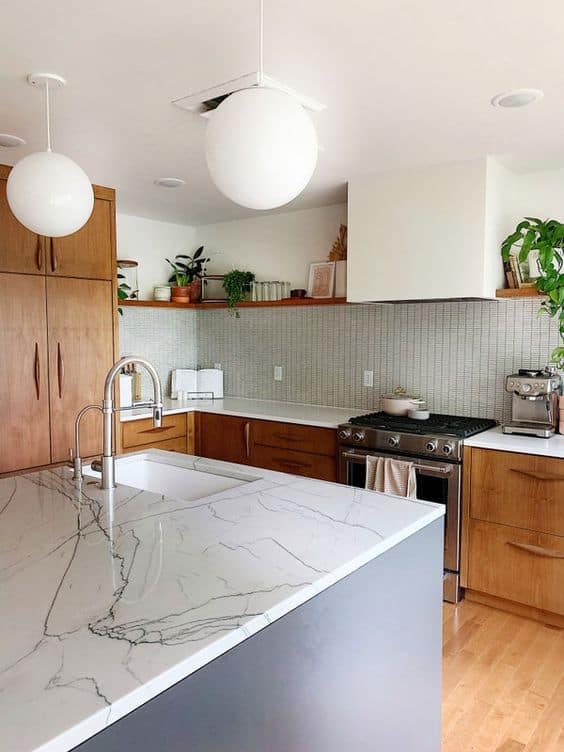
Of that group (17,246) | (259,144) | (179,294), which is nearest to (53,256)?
(17,246)

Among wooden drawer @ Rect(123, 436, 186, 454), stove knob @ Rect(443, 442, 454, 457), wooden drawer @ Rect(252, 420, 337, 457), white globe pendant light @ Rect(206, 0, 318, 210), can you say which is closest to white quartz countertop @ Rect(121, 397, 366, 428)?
wooden drawer @ Rect(252, 420, 337, 457)

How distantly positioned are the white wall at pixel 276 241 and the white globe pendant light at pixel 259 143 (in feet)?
9.04

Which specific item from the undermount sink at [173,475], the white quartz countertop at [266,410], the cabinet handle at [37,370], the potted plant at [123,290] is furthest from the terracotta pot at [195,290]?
the undermount sink at [173,475]

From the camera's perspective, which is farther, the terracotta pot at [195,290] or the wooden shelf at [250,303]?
the terracotta pot at [195,290]

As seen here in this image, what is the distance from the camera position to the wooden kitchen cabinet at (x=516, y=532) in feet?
9.10

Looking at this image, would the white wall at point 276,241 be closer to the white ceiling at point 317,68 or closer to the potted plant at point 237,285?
the potted plant at point 237,285

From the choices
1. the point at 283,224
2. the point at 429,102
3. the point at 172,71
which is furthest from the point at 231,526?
the point at 283,224

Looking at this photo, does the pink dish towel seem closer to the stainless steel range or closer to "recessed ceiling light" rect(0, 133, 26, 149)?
the stainless steel range

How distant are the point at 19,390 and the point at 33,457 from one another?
1.24ft

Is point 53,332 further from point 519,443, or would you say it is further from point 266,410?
point 519,443

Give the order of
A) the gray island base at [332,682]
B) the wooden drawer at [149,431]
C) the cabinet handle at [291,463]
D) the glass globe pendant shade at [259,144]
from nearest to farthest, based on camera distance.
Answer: the gray island base at [332,682]
the glass globe pendant shade at [259,144]
the cabinet handle at [291,463]
the wooden drawer at [149,431]

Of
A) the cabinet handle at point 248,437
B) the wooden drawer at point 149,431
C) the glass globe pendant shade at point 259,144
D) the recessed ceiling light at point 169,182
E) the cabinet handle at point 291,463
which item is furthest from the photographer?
the cabinet handle at point 248,437

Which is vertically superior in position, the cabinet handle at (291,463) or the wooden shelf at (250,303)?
the wooden shelf at (250,303)

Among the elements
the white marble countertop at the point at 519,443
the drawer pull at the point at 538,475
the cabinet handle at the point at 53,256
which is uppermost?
the cabinet handle at the point at 53,256
